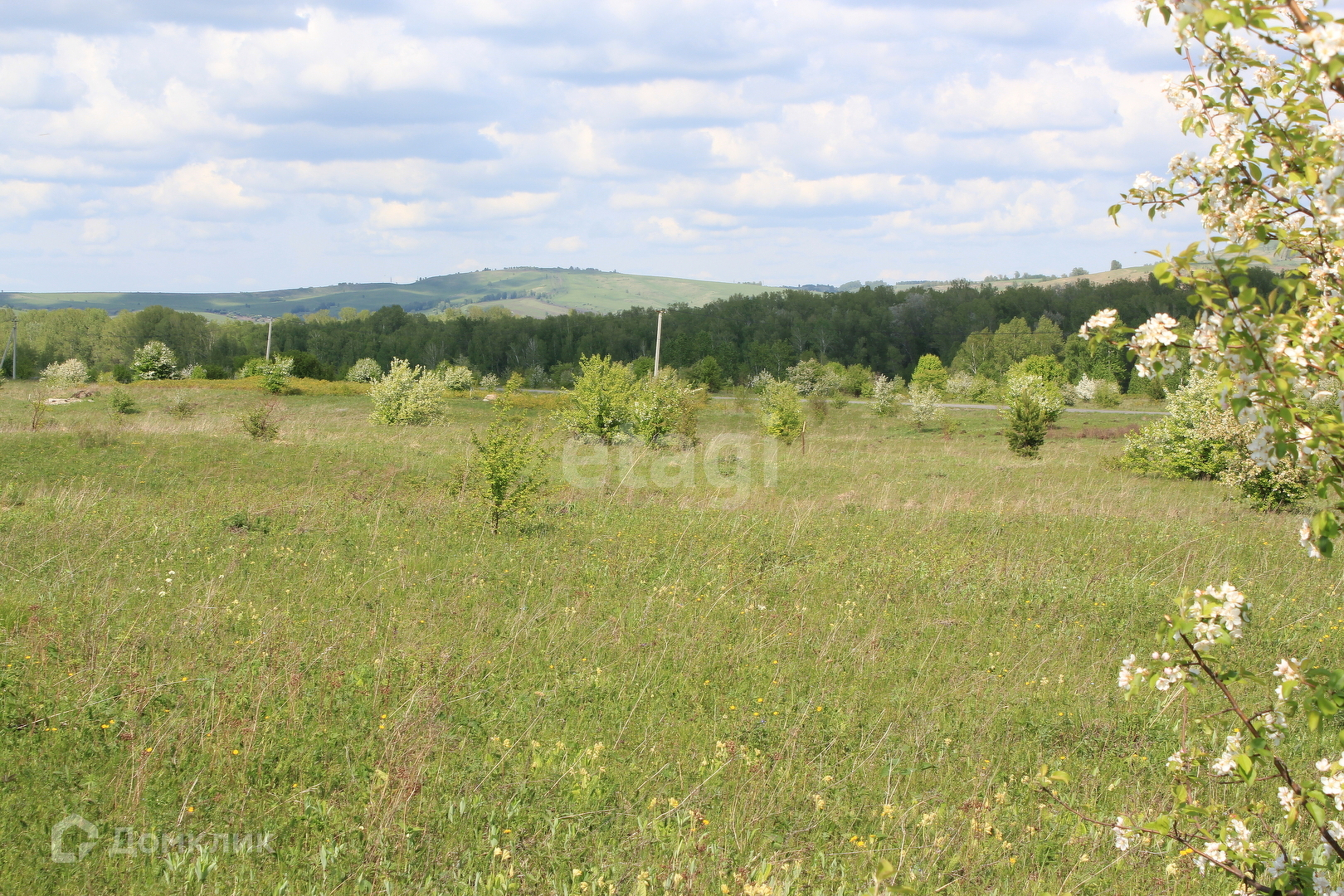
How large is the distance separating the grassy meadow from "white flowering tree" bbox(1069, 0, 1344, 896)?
2.06ft

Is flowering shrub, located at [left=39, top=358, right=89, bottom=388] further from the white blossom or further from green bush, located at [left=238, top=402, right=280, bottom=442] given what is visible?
the white blossom

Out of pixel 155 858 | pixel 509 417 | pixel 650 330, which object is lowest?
pixel 155 858

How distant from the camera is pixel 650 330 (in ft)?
405

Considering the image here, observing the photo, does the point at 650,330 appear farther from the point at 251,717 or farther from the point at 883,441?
the point at 251,717

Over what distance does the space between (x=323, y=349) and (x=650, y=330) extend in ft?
156

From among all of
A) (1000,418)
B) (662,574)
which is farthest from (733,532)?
(1000,418)

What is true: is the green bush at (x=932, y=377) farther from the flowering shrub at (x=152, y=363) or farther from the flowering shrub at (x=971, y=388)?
the flowering shrub at (x=152, y=363)

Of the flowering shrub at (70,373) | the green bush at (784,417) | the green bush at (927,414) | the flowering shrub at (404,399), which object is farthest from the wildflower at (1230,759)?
the flowering shrub at (70,373)

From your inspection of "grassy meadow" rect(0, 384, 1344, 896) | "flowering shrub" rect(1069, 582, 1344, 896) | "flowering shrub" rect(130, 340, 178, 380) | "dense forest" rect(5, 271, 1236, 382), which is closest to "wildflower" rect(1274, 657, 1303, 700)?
"flowering shrub" rect(1069, 582, 1344, 896)

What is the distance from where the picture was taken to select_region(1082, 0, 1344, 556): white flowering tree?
1889 mm

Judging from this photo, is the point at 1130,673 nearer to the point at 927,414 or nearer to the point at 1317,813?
the point at 1317,813

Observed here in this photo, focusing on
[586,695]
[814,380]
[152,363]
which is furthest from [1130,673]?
[152,363]

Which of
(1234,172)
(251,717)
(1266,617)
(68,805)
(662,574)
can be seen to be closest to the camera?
(1234,172)

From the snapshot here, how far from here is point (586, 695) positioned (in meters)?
5.70
